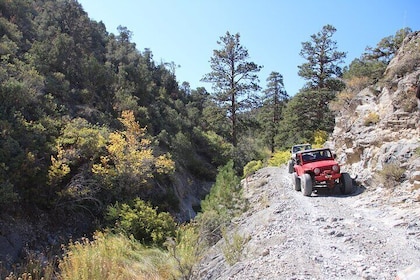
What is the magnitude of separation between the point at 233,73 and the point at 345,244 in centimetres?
2454

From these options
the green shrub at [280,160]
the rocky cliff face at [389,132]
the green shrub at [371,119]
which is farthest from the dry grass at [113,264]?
the green shrub at [280,160]

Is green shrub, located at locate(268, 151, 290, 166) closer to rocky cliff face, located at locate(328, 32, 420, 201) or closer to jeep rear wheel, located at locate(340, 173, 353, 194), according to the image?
rocky cliff face, located at locate(328, 32, 420, 201)

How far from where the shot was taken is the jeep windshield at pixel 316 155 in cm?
1248

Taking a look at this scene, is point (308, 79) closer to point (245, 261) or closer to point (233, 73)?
point (233, 73)

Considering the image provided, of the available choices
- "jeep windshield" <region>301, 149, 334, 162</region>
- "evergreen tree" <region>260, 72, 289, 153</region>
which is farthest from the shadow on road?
"evergreen tree" <region>260, 72, 289, 153</region>

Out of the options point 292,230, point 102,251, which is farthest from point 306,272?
point 102,251

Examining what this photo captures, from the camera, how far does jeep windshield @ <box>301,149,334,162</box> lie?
12.5 metres

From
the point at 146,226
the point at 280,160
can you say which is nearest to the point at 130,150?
the point at 146,226

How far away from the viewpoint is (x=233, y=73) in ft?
96.4

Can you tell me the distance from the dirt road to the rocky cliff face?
0.92m

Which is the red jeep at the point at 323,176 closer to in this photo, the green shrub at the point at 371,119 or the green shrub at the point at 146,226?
the green shrub at the point at 371,119

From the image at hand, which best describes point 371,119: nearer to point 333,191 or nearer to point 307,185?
point 333,191

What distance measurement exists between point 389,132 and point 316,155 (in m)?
2.63

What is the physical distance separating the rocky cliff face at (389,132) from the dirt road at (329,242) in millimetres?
919
